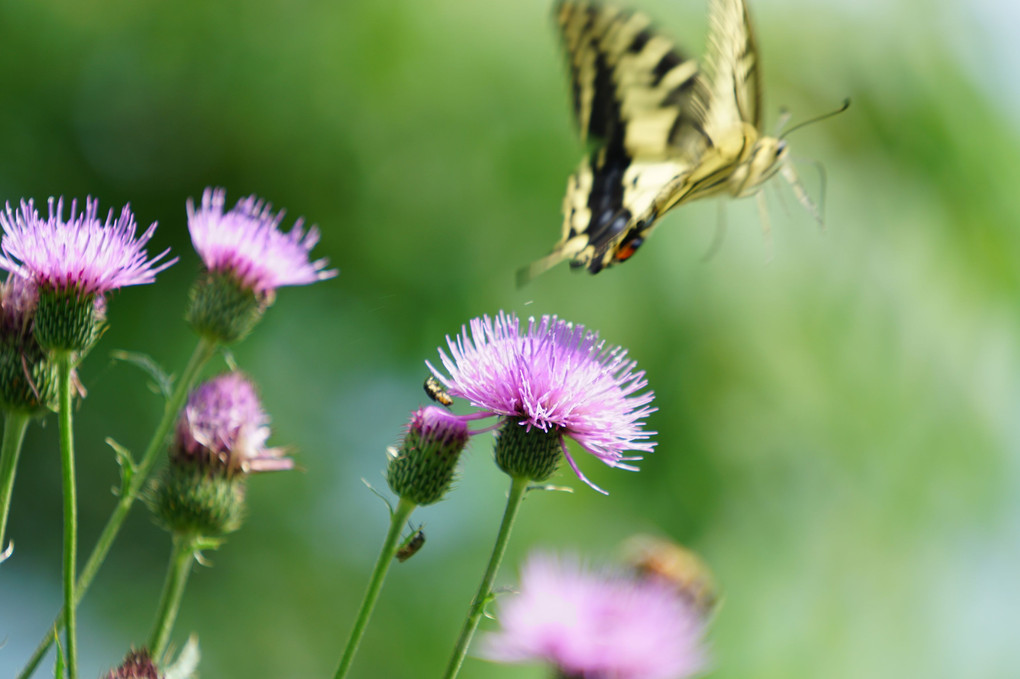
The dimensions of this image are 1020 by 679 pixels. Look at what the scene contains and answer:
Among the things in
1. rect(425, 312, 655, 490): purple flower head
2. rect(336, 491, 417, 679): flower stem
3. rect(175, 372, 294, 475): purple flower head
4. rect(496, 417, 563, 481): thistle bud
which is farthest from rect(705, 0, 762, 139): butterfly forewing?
rect(336, 491, 417, 679): flower stem

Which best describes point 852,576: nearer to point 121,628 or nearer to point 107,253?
point 121,628

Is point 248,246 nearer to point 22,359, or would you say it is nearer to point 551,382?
point 22,359

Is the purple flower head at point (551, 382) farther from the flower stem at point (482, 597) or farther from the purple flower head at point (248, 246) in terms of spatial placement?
the purple flower head at point (248, 246)

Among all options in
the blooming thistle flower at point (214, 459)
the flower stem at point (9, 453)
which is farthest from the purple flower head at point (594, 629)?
the flower stem at point (9, 453)

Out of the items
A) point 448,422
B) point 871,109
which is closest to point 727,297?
point 871,109

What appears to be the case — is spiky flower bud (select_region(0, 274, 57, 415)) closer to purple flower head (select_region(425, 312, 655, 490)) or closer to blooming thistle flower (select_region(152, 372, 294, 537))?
blooming thistle flower (select_region(152, 372, 294, 537))

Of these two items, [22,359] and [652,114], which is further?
[652,114]

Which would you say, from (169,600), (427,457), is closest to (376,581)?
(427,457)
